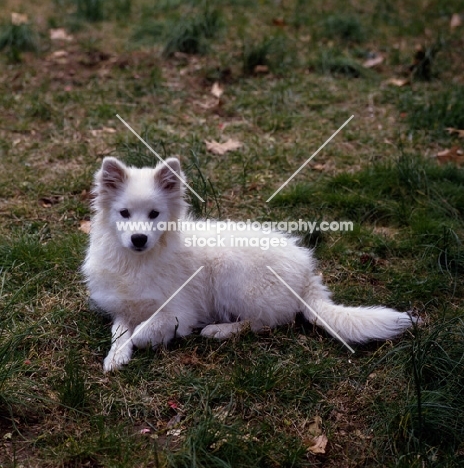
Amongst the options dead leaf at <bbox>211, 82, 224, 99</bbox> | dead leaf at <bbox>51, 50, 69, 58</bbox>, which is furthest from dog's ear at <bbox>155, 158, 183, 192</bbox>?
dead leaf at <bbox>51, 50, 69, 58</bbox>

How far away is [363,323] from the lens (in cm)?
354

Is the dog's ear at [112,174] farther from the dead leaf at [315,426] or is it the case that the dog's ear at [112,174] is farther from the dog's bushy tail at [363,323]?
the dead leaf at [315,426]

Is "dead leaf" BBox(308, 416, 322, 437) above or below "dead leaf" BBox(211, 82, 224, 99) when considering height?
above

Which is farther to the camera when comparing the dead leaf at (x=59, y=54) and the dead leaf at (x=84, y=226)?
the dead leaf at (x=59, y=54)

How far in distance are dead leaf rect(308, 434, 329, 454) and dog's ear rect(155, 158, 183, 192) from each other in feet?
4.90

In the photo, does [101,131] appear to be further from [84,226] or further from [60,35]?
[60,35]

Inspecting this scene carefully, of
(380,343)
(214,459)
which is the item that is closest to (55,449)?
(214,459)

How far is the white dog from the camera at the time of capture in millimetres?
3504

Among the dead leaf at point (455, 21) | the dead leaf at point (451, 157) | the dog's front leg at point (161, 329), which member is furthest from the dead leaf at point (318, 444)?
the dead leaf at point (455, 21)

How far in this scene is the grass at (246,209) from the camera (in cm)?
295

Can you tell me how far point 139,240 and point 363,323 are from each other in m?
1.26

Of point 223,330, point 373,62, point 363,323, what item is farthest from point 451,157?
point 223,330

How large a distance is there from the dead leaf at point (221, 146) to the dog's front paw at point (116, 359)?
2466mm

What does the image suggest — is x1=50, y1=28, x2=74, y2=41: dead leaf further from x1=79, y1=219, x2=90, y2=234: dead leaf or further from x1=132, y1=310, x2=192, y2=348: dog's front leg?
x1=132, y1=310, x2=192, y2=348: dog's front leg
